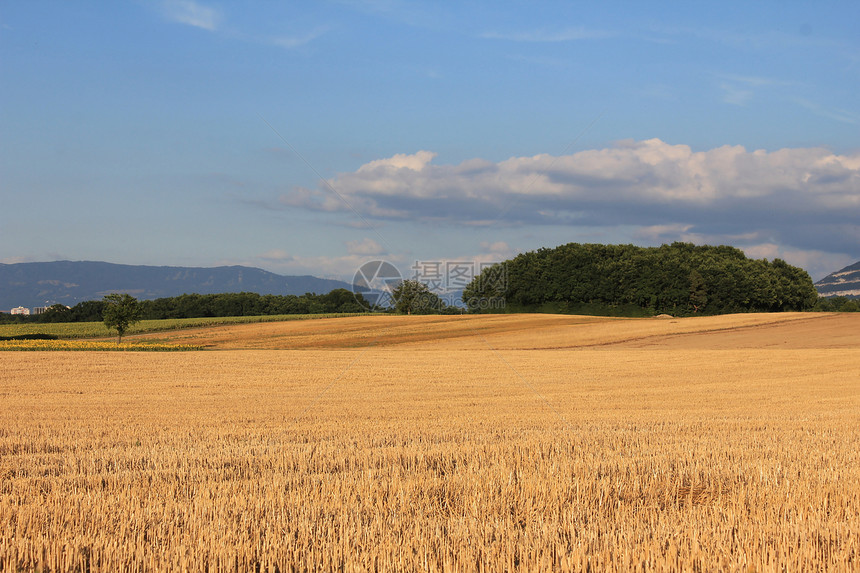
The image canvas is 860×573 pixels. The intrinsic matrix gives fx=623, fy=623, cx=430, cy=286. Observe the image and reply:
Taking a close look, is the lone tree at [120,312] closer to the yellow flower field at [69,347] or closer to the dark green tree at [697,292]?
the yellow flower field at [69,347]

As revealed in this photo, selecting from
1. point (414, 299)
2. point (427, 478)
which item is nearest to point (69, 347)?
point (414, 299)

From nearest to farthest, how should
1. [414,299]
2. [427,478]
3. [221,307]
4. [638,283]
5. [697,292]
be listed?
[427,478] < [414,299] < [697,292] < [638,283] < [221,307]

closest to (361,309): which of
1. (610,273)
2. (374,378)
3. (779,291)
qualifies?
(610,273)

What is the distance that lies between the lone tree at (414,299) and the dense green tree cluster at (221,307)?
1848cm

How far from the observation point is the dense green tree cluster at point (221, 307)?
91688 millimetres

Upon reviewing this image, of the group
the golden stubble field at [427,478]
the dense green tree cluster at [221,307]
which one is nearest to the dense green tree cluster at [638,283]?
the dense green tree cluster at [221,307]

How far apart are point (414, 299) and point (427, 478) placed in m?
67.2

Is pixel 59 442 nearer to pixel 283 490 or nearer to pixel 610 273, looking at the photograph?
pixel 283 490

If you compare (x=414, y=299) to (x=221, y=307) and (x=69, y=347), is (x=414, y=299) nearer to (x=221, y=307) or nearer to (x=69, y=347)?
(x=69, y=347)

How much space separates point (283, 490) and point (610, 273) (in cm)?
10274

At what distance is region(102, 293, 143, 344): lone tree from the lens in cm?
→ 5450

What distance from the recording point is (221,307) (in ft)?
341

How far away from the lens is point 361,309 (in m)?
103

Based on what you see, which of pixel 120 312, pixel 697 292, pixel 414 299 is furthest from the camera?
pixel 697 292
